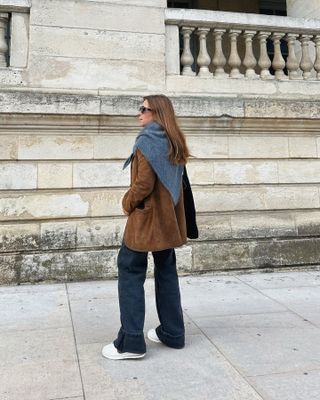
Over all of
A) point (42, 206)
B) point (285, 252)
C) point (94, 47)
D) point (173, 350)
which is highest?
point (94, 47)

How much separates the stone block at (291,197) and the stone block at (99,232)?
2.27m

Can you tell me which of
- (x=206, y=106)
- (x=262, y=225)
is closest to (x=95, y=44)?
(x=206, y=106)

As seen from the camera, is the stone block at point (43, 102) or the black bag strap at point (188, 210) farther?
the stone block at point (43, 102)

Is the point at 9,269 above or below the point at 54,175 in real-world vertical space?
below

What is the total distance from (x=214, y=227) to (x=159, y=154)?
3.14 meters

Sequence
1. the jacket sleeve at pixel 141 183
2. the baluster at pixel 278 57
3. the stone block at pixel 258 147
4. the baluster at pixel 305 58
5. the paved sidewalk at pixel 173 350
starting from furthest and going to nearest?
the baluster at pixel 305 58 < the baluster at pixel 278 57 < the stone block at pixel 258 147 < the jacket sleeve at pixel 141 183 < the paved sidewalk at pixel 173 350

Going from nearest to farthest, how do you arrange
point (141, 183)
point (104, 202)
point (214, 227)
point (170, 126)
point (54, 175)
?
point (141, 183) < point (170, 126) < point (54, 175) < point (104, 202) < point (214, 227)

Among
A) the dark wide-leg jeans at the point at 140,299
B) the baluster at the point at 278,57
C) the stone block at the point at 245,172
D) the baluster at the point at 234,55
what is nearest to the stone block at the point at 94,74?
the baluster at the point at 234,55

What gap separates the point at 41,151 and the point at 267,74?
11.7 feet

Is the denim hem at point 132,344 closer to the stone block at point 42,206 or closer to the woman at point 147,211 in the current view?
the woman at point 147,211

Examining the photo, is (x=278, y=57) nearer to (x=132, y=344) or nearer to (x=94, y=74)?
(x=94, y=74)

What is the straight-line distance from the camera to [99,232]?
18.2 ft

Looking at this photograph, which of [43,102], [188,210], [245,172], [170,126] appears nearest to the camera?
[170,126]

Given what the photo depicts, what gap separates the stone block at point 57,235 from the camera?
5.38 m
